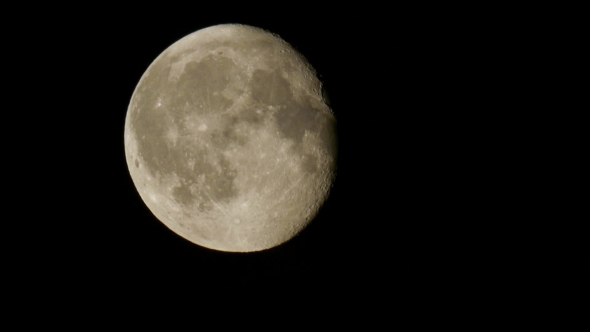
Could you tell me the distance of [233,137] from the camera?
303cm

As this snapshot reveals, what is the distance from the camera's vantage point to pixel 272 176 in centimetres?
312

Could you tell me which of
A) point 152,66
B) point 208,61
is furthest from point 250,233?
point 152,66

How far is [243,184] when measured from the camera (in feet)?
10.2

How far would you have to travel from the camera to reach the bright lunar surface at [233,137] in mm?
3047

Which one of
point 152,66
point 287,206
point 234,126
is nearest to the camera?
point 234,126

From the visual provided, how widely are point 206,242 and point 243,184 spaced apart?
0.81 meters

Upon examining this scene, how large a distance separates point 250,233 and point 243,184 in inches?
19.2

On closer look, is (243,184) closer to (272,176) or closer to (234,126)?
(272,176)

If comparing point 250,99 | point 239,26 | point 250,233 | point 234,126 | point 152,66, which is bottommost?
point 250,233

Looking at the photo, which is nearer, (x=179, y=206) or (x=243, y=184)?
(x=243, y=184)

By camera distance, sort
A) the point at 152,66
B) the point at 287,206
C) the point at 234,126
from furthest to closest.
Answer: the point at 152,66
the point at 287,206
the point at 234,126

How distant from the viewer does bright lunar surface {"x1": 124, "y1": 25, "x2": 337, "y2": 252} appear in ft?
10.00

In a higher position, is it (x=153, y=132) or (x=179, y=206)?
(x=153, y=132)

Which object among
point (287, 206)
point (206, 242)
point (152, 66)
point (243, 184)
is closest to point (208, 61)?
point (152, 66)
